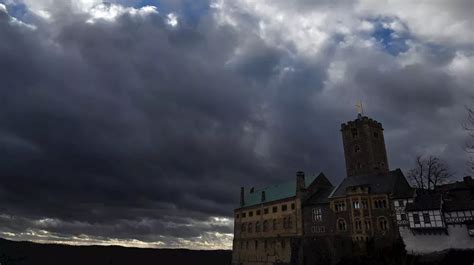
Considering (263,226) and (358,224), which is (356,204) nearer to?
(358,224)

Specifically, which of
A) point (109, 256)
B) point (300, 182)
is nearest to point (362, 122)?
point (300, 182)

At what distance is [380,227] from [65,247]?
521ft

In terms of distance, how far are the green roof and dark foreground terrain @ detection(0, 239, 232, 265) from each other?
77763 mm

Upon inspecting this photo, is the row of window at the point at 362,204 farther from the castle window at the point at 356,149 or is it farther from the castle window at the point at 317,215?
the castle window at the point at 356,149

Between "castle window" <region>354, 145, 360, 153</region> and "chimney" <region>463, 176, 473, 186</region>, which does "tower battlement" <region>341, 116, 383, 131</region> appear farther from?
"chimney" <region>463, 176, 473, 186</region>

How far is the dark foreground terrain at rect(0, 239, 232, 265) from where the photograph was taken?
145113 mm

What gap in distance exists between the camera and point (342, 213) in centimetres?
6625

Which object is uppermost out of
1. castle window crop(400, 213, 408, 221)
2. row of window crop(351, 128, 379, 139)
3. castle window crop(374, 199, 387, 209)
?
row of window crop(351, 128, 379, 139)

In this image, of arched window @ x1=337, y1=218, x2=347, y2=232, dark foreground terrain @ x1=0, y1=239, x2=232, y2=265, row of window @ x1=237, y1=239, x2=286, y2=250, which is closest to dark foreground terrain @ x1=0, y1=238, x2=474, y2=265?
dark foreground terrain @ x1=0, y1=239, x2=232, y2=265

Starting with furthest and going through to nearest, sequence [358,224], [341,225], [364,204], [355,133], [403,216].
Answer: [355,133] < [341,225] < [364,204] < [358,224] < [403,216]

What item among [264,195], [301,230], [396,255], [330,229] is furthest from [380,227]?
[264,195]

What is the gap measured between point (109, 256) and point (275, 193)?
117 metres

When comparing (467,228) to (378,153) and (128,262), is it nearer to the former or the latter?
(378,153)

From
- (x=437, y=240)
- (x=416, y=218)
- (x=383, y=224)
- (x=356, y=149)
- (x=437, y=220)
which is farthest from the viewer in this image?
(x=356, y=149)
